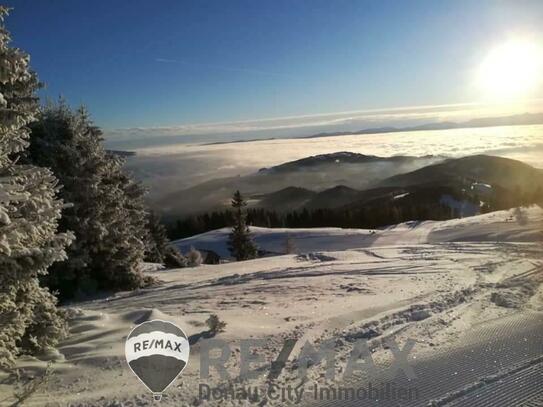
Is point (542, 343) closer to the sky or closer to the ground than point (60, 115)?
closer to the ground

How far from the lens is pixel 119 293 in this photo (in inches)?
599

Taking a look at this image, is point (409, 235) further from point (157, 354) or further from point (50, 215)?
point (50, 215)

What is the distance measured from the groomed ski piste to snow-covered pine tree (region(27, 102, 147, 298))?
1470 millimetres

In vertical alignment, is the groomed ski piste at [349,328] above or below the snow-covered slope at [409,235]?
above

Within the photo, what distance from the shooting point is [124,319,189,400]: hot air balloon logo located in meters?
5.71

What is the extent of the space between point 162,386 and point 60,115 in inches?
516

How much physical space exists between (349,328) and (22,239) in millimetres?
5688

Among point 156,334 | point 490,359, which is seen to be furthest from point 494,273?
point 156,334

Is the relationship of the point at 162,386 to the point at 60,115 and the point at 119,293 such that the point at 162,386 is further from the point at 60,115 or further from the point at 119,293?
the point at 60,115

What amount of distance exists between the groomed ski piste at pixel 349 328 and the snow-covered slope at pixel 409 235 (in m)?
21.4

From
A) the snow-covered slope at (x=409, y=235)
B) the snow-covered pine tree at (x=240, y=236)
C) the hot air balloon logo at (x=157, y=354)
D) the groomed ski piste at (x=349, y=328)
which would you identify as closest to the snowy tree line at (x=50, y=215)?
the groomed ski piste at (x=349, y=328)

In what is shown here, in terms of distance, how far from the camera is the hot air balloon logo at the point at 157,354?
5711 millimetres

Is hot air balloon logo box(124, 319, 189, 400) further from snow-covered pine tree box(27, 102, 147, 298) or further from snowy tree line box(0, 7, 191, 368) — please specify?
snow-covered pine tree box(27, 102, 147, 298)

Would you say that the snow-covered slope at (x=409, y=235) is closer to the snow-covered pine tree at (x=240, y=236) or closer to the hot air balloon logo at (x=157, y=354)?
the snow-covered pine tree at (x=240, y=236)
